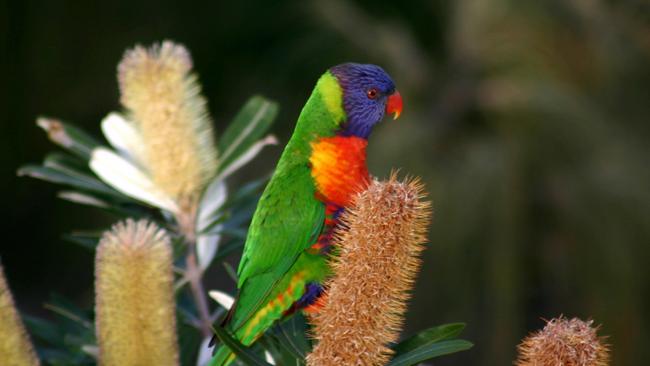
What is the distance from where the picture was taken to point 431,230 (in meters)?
2.96

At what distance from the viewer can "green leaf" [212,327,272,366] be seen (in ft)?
2.62

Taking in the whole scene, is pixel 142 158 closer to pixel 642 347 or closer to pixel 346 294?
pixel 346 294

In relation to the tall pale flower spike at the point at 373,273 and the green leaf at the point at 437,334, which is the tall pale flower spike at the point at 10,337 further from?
the green leaf at the point at 437,334

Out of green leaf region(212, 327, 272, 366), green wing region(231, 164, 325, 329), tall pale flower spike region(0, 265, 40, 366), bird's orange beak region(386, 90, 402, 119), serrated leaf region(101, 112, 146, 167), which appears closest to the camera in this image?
tall pale flower spike region(0, 265, 40, 366)

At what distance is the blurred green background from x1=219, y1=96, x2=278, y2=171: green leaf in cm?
158

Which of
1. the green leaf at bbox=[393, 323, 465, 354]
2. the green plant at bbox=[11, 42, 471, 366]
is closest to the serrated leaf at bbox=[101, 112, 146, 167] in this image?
the green plant at bbox=[11, 42, 471, 366]

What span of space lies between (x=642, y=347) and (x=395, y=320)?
2250 millimetres

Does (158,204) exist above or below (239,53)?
below

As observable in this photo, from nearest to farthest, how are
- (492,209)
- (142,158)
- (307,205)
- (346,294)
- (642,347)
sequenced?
(346,294) → (307,205) → (142,158) → (642,347) → (492,209)

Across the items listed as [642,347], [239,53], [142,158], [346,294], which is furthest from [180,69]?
[239,53]

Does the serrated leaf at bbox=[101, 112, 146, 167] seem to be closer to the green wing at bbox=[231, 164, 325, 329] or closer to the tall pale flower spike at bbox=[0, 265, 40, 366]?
the green wing at bbox=[231, 164, 325, 329]

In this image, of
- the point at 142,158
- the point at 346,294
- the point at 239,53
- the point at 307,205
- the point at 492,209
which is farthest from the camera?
the point at 239,53

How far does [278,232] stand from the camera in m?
1.06

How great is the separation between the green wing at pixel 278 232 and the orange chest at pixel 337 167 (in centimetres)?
2
